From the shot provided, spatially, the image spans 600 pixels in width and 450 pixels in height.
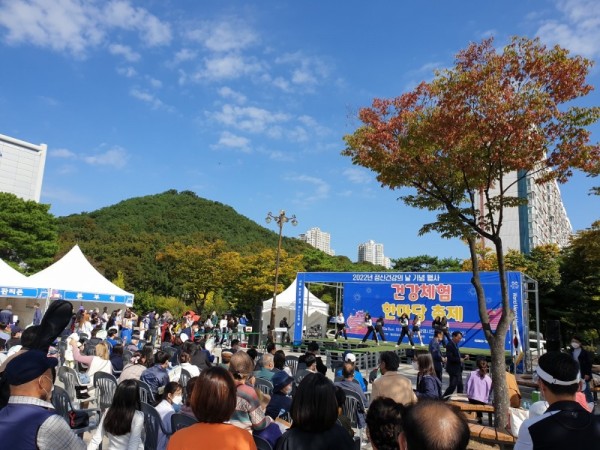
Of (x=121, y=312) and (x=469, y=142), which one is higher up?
(x=469, y=142)

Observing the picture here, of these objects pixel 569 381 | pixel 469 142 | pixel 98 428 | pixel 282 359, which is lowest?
pixel 98 428

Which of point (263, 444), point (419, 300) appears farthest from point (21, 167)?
point (263, 444)

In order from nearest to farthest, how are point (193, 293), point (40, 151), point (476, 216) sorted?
1. point (476, 216)
2. point (193, 293)
3. point (40, 151)

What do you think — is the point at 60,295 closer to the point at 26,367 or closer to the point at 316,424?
the point at 26,367

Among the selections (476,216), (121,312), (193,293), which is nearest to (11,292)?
(121,312)

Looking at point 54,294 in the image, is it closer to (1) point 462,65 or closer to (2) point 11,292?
(2) point 11,292

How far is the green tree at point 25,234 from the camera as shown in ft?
98.3

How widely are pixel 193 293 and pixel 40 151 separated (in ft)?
91.5

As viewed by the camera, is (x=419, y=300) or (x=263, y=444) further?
(x=419, y=300)

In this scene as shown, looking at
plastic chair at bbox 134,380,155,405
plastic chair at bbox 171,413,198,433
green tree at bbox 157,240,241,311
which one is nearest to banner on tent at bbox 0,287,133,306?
plastic chair at bbox 134,380,155,405

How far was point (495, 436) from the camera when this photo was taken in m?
Answer: 4.74

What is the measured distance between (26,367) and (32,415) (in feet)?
0.71

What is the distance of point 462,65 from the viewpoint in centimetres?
684

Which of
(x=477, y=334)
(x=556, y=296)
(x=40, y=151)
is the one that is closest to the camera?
(x=477, y=334)
